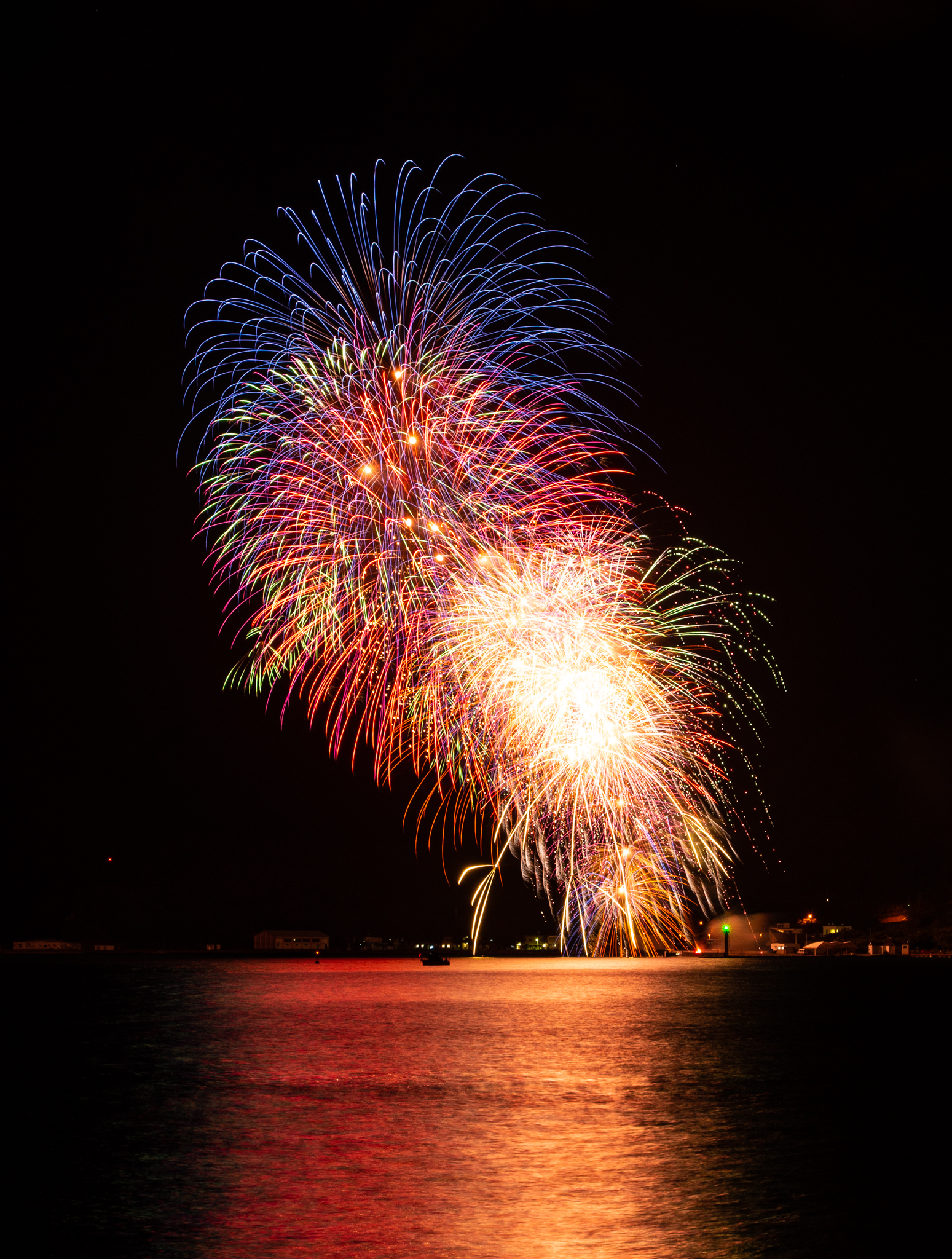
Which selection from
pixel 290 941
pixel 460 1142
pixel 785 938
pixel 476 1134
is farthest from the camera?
pixel 785 938

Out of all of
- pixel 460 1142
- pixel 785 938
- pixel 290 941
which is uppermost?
pixel 785 938

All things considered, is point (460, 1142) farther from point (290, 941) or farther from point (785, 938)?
point (785, 938)

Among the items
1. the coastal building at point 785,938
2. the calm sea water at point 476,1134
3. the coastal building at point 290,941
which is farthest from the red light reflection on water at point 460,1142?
the coastal building at point 785,938

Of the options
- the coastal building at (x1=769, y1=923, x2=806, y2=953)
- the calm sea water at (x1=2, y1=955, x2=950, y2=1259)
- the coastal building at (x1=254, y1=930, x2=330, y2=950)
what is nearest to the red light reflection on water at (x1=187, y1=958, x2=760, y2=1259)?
the calm sea water at (x1=2, y1=955, x2=950, y2=1259)

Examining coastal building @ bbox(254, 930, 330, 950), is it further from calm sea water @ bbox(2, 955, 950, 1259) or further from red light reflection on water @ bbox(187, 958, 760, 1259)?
red light reflection on water @ bbox(187, 958, 760, 1259)

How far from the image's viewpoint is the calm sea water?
33.2ft

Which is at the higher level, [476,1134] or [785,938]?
[785,938]

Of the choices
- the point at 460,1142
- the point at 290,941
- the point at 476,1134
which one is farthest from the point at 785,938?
the point at 460,1142

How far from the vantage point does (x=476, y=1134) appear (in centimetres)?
1462

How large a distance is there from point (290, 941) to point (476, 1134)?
148 m

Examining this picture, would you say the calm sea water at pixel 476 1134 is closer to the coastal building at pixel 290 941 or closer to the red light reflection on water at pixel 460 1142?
the red light reflection on water at pixel 460 1142

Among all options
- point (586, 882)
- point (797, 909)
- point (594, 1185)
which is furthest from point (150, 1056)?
point (797, 909)

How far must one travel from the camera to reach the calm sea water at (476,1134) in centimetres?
1012

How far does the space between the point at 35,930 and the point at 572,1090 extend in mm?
157782
